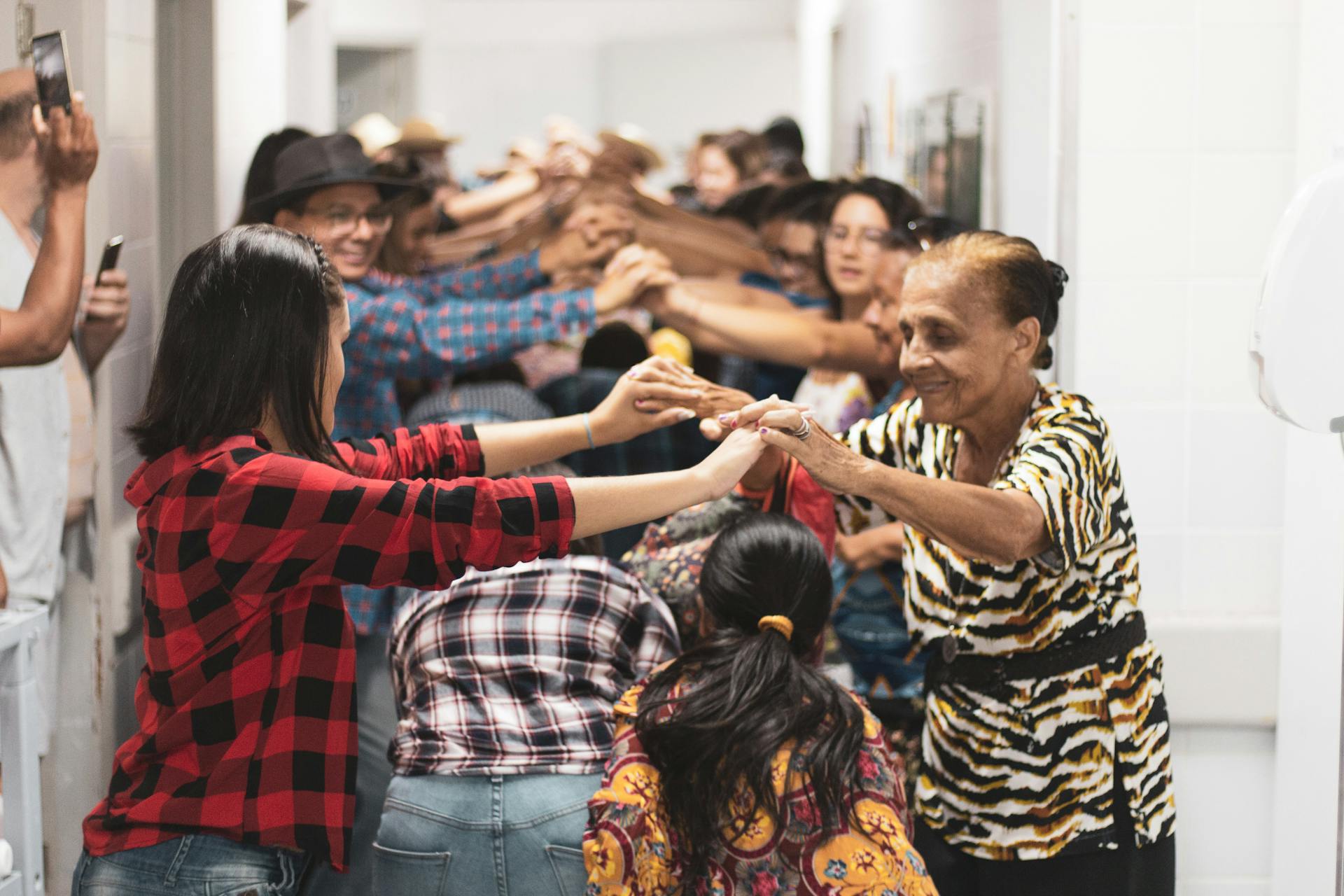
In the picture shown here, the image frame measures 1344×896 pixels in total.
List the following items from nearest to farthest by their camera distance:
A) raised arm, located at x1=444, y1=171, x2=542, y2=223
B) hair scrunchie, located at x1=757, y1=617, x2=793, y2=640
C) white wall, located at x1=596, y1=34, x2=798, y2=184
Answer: hair scrunchie, located at x1=757, y1=617, x2=793, y2=640
raised arm, located at x1=444, y1=171, x2=542, y2=223
white wall, located at x1=596, y1=34, x2=798, y2=184

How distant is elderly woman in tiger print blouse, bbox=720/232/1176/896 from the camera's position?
Answer: 6.41 feet

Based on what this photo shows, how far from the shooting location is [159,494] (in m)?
1.63

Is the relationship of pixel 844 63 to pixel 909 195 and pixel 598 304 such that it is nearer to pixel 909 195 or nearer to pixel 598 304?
pixel 909 195

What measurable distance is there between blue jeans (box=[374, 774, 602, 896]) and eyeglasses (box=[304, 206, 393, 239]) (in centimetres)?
153

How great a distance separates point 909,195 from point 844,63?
420 centimetres

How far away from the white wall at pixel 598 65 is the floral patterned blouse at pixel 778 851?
947 centimetres

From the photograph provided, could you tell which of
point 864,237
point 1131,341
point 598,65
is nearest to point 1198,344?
point 1131,341

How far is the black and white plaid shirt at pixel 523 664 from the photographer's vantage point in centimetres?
202

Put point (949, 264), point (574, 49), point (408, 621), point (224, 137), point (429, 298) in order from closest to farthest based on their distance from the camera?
point (949, 264)
point (408, 621)
point (224, 137)
point (429, 298)
point (574, 49)

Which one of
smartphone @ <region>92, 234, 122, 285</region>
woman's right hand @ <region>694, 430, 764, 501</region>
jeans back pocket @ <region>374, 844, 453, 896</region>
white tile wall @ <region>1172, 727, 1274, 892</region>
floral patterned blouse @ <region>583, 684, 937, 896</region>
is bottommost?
white tile wall @ <region>1172, 727, 1274, 892</region>

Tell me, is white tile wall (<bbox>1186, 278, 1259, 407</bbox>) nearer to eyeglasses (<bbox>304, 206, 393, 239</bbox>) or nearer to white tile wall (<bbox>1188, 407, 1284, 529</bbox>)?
white tile wall (<bbox>1188, 407, 1284, 529</bbox>)

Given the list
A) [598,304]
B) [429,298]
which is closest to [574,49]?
[429,298]

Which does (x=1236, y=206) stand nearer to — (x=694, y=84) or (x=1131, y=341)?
(x=1131, y=341)

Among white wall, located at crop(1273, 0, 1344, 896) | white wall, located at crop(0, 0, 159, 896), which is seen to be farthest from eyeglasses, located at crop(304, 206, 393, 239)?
white wall, located at crop(1273, 0, 1344, 896)
